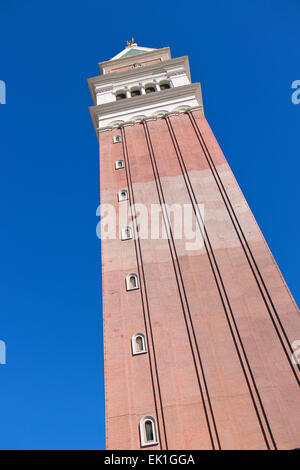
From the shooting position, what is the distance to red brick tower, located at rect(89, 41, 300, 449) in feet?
37.5

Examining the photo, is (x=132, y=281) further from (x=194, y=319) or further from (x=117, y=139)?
(x=117, y=139)

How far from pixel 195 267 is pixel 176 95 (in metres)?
14.7

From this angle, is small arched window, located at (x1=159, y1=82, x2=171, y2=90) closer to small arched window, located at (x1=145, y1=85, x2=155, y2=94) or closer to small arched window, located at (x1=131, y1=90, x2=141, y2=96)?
small arched window, located at (x1=145, y1=85, x2=155, y2=94)

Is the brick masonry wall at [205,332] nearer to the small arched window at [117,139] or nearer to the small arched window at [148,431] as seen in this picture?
the small arched window at [148,431]

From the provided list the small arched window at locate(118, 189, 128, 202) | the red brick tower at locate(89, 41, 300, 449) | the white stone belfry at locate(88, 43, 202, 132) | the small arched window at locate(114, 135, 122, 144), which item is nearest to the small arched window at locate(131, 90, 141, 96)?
the white stone belfry at locate(88, 43, 202, 132)

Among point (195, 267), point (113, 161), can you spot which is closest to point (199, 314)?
point (195, 267)

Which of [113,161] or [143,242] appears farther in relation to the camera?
[113,161]

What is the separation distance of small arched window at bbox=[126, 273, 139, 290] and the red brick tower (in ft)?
0.13

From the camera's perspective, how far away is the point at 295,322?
13070mm

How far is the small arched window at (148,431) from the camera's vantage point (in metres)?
11.4

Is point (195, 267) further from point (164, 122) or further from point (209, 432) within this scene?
point (164, 122)

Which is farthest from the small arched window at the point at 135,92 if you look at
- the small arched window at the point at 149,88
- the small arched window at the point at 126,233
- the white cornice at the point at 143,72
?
the small arched window at the point at 126,233

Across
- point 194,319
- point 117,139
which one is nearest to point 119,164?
point 117,139

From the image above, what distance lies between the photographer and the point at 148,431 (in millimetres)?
11625
